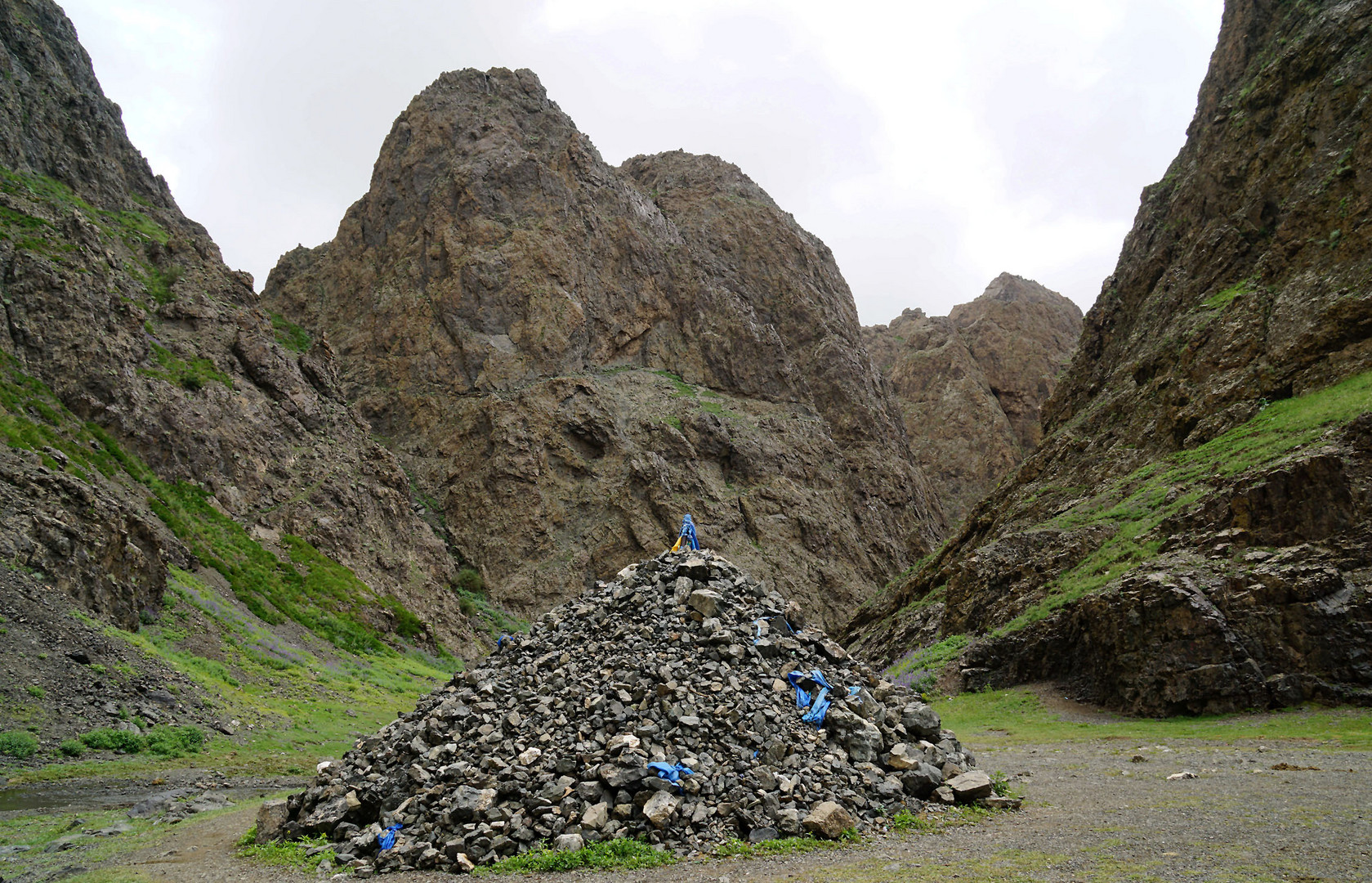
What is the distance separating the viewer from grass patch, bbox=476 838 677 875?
10.5 meters

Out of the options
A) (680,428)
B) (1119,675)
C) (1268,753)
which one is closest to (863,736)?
(1268,753)

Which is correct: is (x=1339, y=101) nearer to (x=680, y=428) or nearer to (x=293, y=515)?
(x=680, y=428)

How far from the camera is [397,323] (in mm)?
80375

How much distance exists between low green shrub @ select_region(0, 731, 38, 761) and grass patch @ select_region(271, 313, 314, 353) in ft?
200

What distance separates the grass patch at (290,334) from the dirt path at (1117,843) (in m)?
70.2

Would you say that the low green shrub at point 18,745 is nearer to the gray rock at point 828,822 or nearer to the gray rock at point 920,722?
the gray rock at point 828,822

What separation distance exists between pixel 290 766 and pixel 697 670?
16498 mm

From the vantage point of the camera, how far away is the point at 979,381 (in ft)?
400

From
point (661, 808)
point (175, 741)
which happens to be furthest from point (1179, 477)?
point (175, 741)

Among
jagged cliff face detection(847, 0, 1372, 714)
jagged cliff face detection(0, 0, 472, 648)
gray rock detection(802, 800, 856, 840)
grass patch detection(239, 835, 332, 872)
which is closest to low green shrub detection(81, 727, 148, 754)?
jagged cliff face detection(0, 0, 472, 648)

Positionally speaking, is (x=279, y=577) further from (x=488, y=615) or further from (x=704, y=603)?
(x=704, y=603)

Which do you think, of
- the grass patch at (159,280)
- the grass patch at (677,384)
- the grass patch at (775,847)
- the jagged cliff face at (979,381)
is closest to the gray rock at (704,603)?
the grass patch at (775,847)

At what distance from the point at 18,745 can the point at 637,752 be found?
57.0ft

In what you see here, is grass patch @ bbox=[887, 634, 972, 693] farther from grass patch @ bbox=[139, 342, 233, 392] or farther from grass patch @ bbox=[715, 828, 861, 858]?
grass patch @ bbox=[139, 342, 233, 392]
